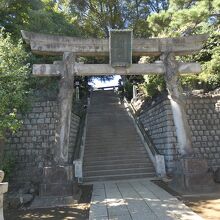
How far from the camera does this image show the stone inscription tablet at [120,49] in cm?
1116

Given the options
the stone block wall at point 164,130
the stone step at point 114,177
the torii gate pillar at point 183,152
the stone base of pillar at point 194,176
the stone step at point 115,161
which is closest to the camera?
the stone base of pillar at point 194,176

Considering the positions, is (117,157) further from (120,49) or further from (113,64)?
(120,49)

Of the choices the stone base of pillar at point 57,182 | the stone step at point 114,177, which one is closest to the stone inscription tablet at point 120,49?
the stone base of pillar at point 57,182

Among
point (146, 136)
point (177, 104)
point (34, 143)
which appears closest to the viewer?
point (177, 104)

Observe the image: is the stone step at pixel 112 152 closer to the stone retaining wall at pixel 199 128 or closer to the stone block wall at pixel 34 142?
the stone retaining wall at pixel 199 128

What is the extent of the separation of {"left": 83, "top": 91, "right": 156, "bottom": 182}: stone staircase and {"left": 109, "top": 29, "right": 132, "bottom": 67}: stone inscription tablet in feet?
15.2

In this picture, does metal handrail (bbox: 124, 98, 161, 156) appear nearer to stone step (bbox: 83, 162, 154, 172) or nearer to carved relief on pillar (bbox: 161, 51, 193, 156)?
stone step (bbox: 83, 162, 154, 172)

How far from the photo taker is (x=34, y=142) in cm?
1342

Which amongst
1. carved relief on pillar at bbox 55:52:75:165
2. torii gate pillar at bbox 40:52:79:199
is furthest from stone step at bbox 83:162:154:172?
carved relief on pillar at bbox 55:52:75:165

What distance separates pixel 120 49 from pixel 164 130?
4577 millimetres

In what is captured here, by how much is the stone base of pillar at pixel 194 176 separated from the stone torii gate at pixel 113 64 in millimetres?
627

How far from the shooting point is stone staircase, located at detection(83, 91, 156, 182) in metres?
13.1

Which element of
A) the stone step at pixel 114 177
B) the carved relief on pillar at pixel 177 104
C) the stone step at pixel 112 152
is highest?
the carved relief on pillar at pixel 177 104

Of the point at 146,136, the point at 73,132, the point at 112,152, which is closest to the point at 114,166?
the point at 112,152
